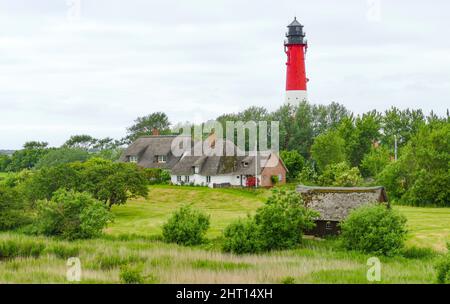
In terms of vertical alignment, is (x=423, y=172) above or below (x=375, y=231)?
above

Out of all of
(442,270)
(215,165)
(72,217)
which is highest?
(215,165)

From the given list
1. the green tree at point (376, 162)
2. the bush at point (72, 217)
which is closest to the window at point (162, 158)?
the green tree at point (376, 162)

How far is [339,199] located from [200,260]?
13.2 m

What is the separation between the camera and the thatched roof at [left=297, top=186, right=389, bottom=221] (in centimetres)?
3947

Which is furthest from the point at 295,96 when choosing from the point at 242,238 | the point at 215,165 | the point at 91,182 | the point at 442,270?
the point at 442,270

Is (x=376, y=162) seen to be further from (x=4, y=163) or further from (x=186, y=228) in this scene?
(x=4, y=163)

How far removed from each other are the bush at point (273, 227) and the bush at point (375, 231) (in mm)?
2947

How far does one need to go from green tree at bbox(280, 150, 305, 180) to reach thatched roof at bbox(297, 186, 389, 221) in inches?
1271

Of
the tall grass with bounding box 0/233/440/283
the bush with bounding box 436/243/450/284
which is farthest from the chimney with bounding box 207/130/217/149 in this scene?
the bush with bounding box 436/243/450/284

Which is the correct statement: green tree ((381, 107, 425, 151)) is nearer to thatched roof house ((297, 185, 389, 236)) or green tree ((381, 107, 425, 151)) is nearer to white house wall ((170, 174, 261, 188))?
white house wall ((170, 174, 261, 188))

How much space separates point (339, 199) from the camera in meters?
40.7

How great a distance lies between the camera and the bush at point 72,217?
126 feet

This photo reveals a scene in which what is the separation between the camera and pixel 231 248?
3475 cm

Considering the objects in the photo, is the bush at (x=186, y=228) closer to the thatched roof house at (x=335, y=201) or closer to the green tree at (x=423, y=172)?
the thatched roof house at (x=335, y=201)
